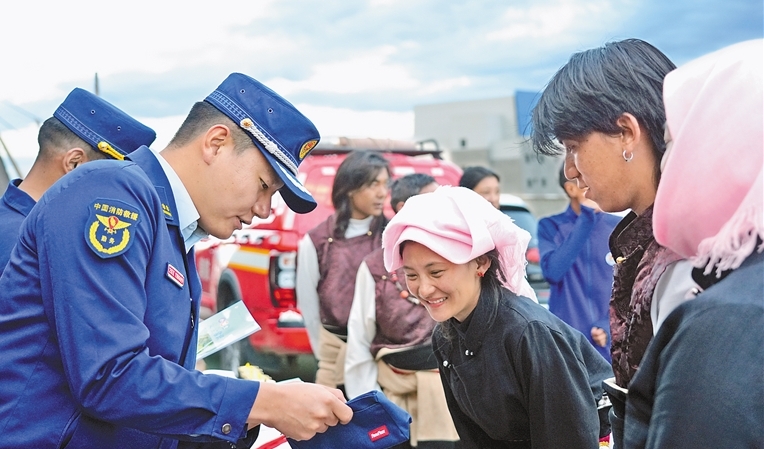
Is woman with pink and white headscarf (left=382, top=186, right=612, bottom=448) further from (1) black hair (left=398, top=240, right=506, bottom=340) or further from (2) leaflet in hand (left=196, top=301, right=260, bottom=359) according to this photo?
(2) leaflet in hand (left=196, top=301, right=260, bottom=359)

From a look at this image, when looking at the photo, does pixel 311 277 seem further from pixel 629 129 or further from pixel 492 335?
pixel 629 129

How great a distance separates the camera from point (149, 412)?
1.63 m

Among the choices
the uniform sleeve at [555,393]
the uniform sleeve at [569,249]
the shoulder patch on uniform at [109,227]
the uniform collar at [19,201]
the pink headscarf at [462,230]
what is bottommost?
the uniform sleeve at [569,249]

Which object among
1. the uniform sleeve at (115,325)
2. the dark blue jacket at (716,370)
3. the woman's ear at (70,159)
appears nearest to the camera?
the dark blue jacket at (716,370)

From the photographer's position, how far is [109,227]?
5.37ft

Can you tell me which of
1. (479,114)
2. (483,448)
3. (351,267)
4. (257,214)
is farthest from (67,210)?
(479,114)

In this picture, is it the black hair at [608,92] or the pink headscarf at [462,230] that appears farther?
the pink headscarf at [462,230]

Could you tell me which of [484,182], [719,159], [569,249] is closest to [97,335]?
[719,159]

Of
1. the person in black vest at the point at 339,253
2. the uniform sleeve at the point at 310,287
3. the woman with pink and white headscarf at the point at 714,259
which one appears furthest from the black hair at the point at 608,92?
the uniform sleeve at the point at 310,287

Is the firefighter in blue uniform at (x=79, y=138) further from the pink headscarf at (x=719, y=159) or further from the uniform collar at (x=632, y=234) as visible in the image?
the pink headscarf at (x=719, y=159)

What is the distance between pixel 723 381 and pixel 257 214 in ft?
4.65

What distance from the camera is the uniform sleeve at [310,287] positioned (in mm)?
4625

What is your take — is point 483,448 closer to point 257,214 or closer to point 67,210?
point 257,214

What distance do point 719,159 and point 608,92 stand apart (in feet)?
1.69
